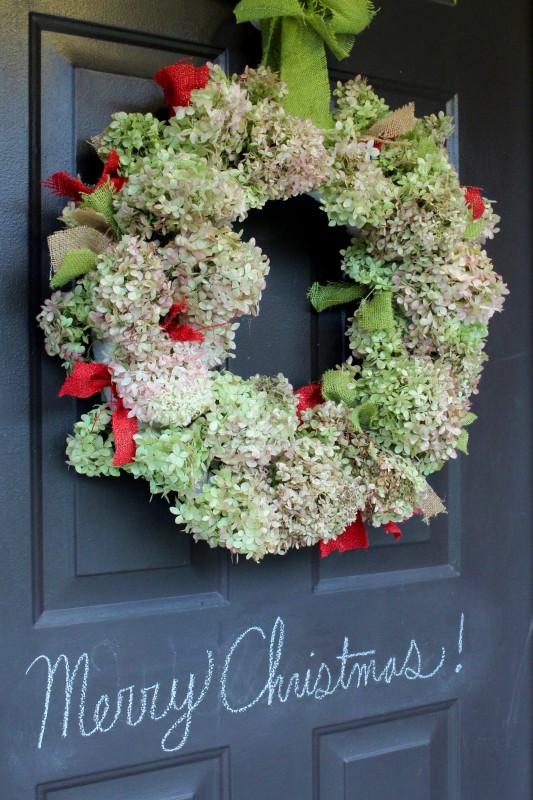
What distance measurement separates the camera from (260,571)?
1.15 meters

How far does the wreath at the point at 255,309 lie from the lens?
0.87m

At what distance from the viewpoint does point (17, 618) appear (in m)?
1.00

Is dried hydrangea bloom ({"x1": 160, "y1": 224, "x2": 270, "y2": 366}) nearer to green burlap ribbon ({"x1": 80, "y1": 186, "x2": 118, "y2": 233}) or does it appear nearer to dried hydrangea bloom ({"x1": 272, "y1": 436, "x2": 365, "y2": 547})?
green burlap ribbon ({"x1": 80, "y1": 186, "x2": 118, "y2": 233})

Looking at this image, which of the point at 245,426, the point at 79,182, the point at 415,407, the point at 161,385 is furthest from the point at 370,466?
the point at 79,182

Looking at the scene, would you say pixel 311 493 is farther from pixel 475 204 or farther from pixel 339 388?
pixel 475 204

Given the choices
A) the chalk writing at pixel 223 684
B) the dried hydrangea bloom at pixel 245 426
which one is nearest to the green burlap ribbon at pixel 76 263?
the dried hydrangea bloom at pixel 245 426

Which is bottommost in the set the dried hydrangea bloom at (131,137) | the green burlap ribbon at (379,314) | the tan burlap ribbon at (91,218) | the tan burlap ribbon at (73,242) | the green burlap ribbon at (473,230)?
the green burlap ribbon at (379,314)

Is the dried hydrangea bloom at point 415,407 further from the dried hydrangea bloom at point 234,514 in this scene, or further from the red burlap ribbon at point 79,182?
the red burlap ribbon at point 79,182

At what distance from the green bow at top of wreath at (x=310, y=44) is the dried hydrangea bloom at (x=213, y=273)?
0.84ft

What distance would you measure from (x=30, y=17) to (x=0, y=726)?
0.98 m

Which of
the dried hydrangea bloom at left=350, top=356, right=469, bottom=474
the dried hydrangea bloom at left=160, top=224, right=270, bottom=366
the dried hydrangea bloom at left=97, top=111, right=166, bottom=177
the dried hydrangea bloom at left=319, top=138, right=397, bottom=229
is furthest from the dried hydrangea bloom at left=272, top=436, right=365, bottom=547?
the dried hydrangea bloom at left=97, top=111, right=166, bottom=177

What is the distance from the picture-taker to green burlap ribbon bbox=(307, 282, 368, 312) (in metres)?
1.11

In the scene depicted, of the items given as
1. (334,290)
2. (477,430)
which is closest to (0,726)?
(334,290)

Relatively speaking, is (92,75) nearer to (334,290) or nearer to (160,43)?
(160,43)
